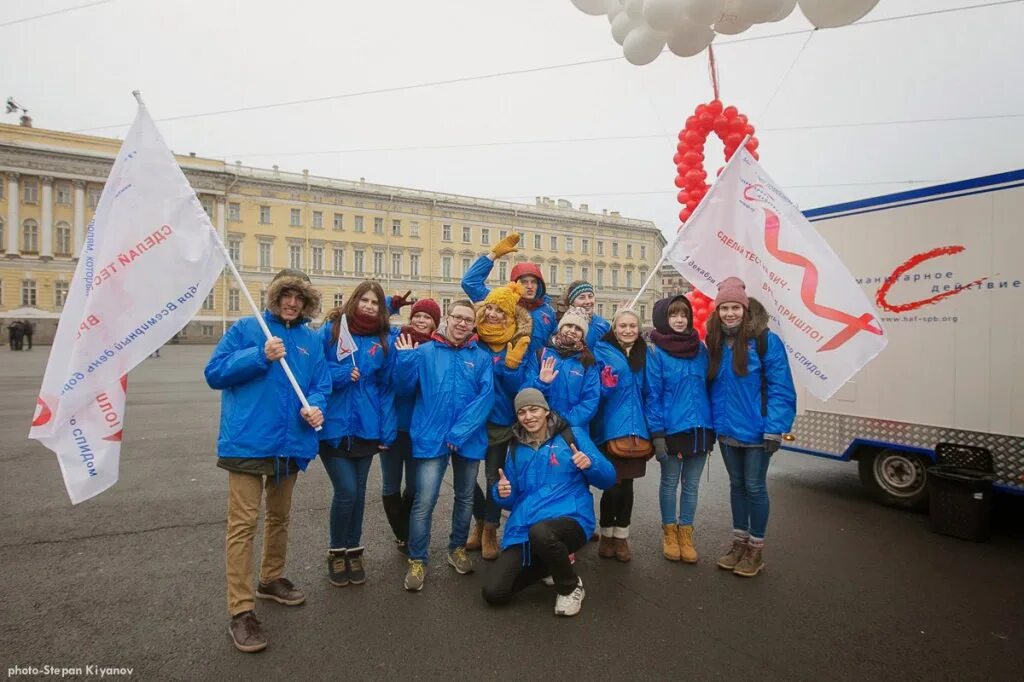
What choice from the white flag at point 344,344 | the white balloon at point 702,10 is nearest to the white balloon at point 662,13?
the white balloon at point 702,10

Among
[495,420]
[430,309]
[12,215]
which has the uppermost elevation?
[12,215]

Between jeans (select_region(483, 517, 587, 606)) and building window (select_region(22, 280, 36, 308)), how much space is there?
66.8 m

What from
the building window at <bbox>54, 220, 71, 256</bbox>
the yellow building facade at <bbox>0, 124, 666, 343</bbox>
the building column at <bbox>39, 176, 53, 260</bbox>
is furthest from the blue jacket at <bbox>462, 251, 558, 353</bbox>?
the building window at <bbox>54, 220, 71, 256</bbox>

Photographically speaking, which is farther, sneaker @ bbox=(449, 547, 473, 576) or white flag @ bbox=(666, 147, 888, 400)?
white flag @ bbox=(666, 147, 888, 400)

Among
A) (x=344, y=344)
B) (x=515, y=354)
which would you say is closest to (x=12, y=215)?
(x=344, y=344)

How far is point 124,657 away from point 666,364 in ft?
13.3

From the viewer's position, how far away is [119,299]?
3172 millimetres

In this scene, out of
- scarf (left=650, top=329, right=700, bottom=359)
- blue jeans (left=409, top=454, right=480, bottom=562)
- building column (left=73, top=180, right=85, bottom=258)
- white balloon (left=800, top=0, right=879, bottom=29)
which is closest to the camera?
blue jeans (left=409, top=454, right=480, bottom=562)

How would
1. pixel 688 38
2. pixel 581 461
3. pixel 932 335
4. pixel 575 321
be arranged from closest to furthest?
→ pixel 581 461, pixel 575 321, pixel 932 335, pixel 688 38

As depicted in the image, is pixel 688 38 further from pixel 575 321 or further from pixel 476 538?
pixel 476 538

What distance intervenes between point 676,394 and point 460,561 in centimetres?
218

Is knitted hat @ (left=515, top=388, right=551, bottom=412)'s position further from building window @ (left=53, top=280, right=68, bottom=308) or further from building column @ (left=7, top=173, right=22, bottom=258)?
building column @ (left=7, top=173, right=22, bottom=258)

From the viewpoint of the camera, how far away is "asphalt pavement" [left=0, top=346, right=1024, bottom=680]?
3039mm

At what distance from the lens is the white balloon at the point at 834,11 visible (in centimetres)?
519
